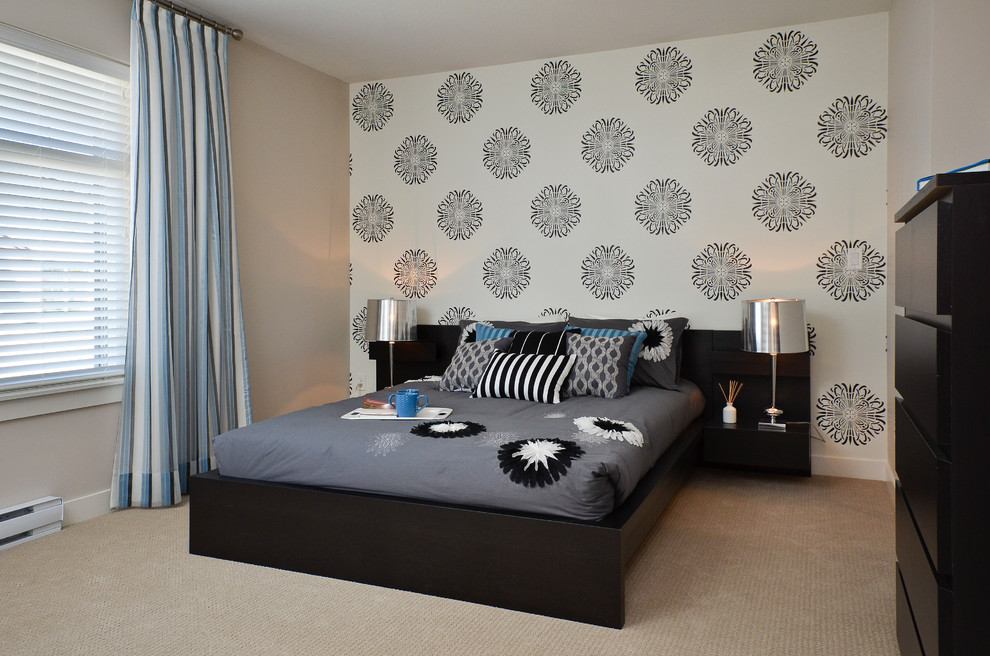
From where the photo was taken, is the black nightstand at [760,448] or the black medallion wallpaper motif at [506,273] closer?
the black nightstand at [760,448]

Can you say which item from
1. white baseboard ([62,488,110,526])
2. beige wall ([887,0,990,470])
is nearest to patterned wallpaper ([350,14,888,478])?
beige wall ([887,0,990,470])

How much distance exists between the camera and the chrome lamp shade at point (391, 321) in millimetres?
4738

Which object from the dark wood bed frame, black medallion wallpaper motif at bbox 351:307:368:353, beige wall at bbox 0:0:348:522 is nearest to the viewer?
the dark wood bed frame

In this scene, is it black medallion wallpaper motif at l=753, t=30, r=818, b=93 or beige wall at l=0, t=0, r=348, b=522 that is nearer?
beige wall at l=0, t=0, r=348, b=522

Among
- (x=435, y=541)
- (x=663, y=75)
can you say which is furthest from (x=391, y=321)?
(x=435, y=541)

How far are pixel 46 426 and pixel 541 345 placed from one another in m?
2.49

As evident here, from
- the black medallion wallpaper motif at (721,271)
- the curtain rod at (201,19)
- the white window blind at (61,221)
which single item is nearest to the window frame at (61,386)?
the white window blind at (61,221)

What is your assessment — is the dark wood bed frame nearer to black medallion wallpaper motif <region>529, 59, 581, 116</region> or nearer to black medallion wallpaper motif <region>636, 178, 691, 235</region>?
black medallion wallpaper motif <region>636, 178, 691, 235</region>

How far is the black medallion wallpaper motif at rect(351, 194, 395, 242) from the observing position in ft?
17.1

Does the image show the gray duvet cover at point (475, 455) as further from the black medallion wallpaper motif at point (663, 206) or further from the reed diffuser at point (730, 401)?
the black medallion wallpaper motif at point (663, 206)

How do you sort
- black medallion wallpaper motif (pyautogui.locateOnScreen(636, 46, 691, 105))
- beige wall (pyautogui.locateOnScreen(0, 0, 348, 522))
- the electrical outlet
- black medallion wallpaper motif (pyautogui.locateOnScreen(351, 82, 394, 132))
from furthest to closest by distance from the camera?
black medallion wallpaper motif (pyautogui.locateOnScreen(351, 82, 394, 132)) < black medallion wallpaper motif (pyautogui.locateOnScreen(636, 46, 691, 105)) < the electrical outlet < beige wall (pyautogui.locateOnScreen(0, 0, 348, 522))

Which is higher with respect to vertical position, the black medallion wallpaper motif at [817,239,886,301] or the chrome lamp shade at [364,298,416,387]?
the black medallion wallpaper motif at [817,239,886,301]

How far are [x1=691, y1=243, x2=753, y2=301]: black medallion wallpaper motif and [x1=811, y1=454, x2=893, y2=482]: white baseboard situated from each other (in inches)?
44.0

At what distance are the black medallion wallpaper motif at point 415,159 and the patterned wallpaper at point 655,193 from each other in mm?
11
